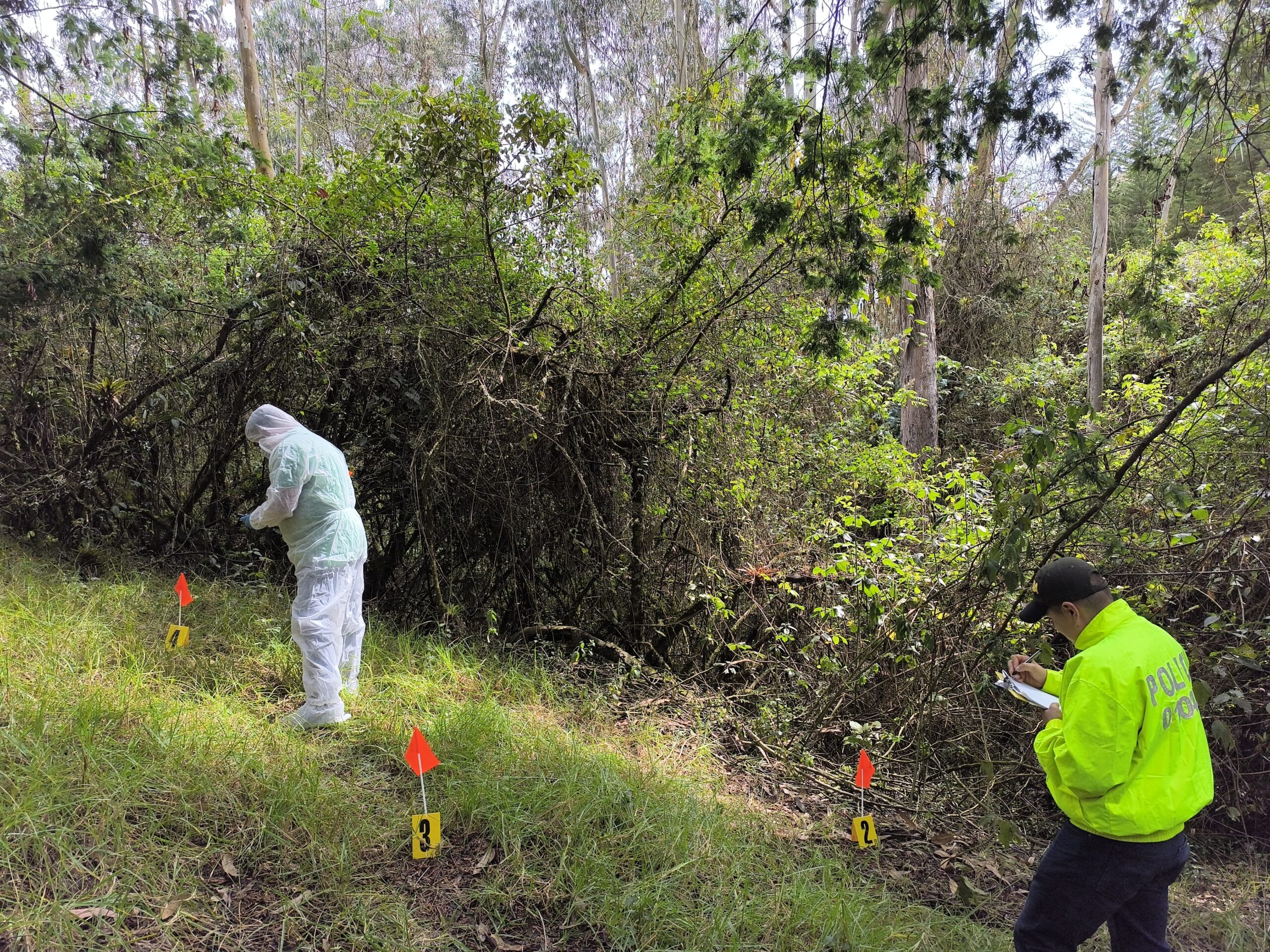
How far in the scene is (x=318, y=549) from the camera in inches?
159

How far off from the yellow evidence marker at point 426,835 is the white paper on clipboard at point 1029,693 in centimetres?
213

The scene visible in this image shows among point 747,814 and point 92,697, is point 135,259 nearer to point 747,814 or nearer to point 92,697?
point 92,697

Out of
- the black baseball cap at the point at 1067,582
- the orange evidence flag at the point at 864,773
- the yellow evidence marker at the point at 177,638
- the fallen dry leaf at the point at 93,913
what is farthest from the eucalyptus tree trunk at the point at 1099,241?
the fallen dry leaf at the point at 93,913

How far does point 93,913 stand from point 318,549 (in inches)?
78.5

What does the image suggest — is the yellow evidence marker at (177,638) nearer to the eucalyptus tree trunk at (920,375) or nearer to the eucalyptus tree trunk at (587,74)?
the eucalyptus tree trunk at (920,375)

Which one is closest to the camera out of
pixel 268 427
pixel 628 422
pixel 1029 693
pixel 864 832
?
pixel 1029 693

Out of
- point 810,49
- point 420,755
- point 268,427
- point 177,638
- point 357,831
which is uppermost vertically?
point 810,49

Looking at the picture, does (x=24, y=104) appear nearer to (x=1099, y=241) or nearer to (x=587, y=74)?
(x=1099, y=241)

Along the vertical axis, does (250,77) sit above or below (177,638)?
above

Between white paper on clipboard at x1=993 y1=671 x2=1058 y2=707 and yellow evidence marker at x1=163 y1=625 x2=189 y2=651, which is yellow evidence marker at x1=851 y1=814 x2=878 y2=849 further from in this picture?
yellow evidence marker at x1=163 y1=625 x2=189 y2=651

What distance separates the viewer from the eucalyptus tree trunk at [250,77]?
10320 millimetres

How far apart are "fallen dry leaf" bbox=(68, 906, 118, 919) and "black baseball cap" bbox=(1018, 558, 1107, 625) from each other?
3.11 metres

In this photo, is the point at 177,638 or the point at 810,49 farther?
the point at 177,638

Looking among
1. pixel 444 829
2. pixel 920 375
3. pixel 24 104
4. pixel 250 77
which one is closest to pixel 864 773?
pixel 444 829
